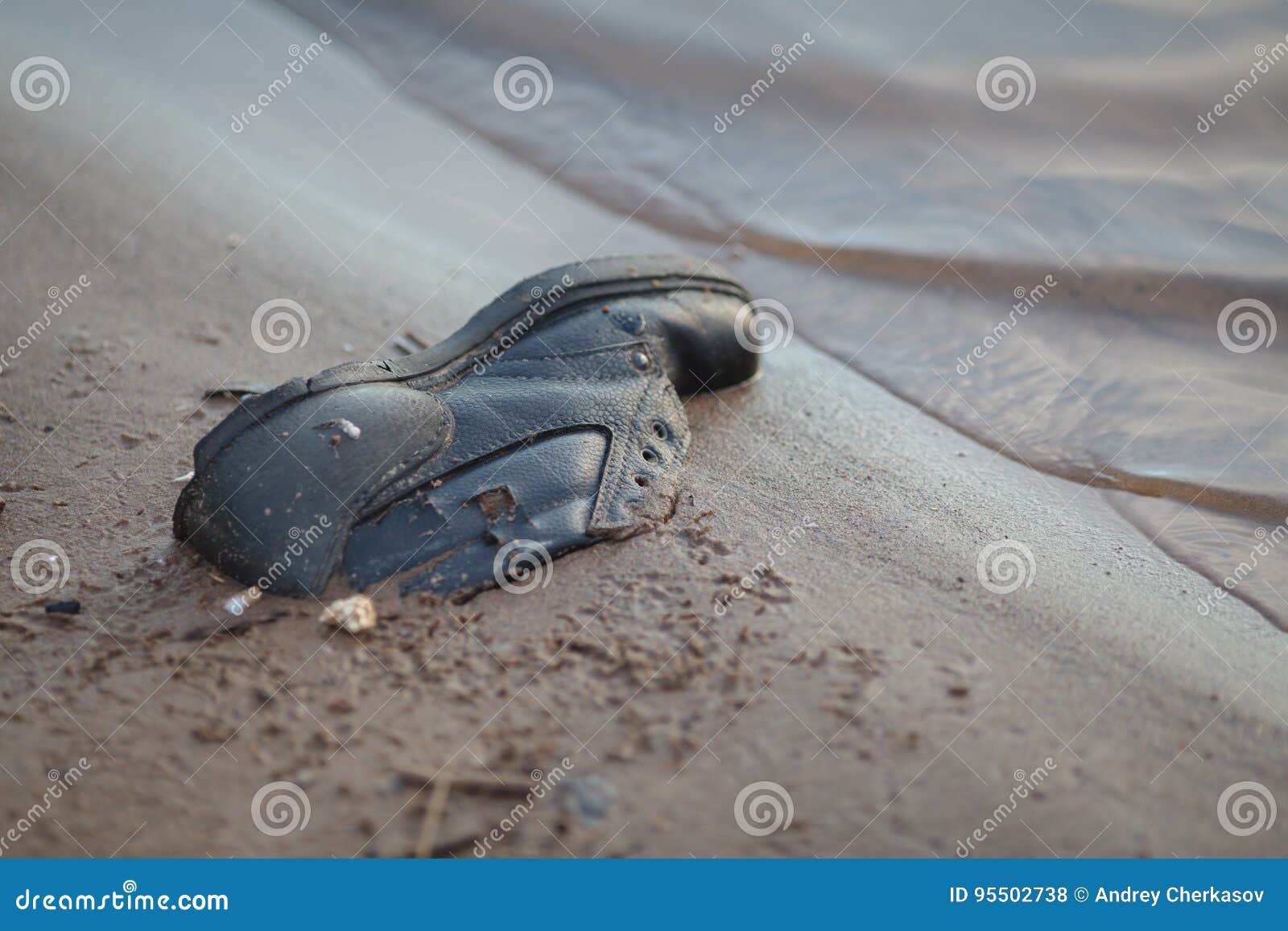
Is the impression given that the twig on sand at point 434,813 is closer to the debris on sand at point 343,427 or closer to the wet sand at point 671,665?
the wet sand at point 671,665

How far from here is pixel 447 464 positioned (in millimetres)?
2482

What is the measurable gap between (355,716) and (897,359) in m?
2.52

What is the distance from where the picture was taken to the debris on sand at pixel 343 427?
94.7 inches

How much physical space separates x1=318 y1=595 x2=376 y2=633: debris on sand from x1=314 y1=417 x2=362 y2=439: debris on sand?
→ 0.37 meters

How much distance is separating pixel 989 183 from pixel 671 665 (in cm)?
351

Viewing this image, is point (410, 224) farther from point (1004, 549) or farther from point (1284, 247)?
point (1284, 247)

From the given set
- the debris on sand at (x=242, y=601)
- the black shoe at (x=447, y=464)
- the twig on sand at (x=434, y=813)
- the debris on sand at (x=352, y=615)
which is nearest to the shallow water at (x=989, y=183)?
the black shoe at (x=447, y=464)

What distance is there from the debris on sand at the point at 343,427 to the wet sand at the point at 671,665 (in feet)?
1.30

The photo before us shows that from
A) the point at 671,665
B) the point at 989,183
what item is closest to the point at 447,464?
the point at 671,665

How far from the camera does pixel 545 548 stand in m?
2.44

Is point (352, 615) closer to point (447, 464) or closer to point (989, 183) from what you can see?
point (447, 464)

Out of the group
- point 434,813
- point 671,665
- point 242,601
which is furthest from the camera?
point 242,601

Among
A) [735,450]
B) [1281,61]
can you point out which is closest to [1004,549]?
[735,450]

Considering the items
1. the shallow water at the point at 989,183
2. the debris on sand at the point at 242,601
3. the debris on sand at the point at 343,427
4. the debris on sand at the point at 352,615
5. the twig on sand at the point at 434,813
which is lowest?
the twig on sand at the point at 434,813
